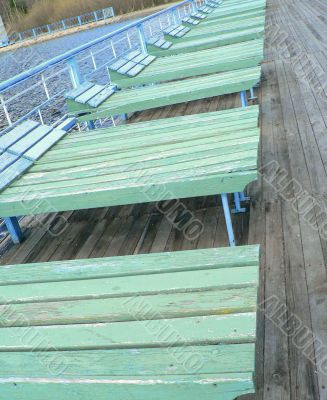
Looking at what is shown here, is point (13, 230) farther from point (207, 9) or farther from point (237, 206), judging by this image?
point (207, 9)

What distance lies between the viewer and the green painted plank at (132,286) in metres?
1.73

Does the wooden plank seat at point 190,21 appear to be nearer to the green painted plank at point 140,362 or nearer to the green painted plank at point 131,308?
the green painted plank at point 131,308

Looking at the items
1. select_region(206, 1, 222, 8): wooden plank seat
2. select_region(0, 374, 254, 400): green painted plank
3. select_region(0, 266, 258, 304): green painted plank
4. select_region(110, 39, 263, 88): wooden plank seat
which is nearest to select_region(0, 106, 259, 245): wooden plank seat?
select_region(0, 266, 258, 304): green painted plank

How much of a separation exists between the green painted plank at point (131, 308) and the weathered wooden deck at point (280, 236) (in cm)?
41

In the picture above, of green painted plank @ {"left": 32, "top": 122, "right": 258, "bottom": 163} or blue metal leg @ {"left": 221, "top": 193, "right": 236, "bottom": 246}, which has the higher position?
green painted plank @ {"left": 32, "top": 122, "right": 258, "bottom": 163}

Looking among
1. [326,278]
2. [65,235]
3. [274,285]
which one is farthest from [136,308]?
[65,235]

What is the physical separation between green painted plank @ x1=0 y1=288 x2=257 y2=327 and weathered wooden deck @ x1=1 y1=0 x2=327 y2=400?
410mm

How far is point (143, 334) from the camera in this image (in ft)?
5.05

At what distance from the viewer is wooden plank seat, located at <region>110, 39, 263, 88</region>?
539 cm

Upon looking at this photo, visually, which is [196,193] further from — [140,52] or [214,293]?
[140,52]

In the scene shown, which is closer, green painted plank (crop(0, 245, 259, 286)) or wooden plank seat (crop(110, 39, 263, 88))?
green painted plank (crop(0, 245, 259, 286))

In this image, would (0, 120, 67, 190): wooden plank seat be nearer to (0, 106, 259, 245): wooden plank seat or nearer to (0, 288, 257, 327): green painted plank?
(0, 106, 259, 245): wooden plank seat

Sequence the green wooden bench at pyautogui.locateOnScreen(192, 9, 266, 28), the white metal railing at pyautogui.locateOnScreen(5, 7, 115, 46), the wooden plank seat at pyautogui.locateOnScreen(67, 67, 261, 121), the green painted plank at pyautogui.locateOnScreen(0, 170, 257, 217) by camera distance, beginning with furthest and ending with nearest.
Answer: the white metal railing at pyautogui.locateOnScreen(5, 7, 115, 46), the green wooden bench at pyautogui.locateOnScreen(192, 9, 266, 28), the wooden plank seat at pyautogui.locateOnScreen(67, 67, 261, 121), the green painted plank at pyautogui.locateOnScreen(0, 170, 257, 217)

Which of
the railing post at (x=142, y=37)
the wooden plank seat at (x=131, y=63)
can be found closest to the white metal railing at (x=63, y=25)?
the railing post at (x=142, y=37)
